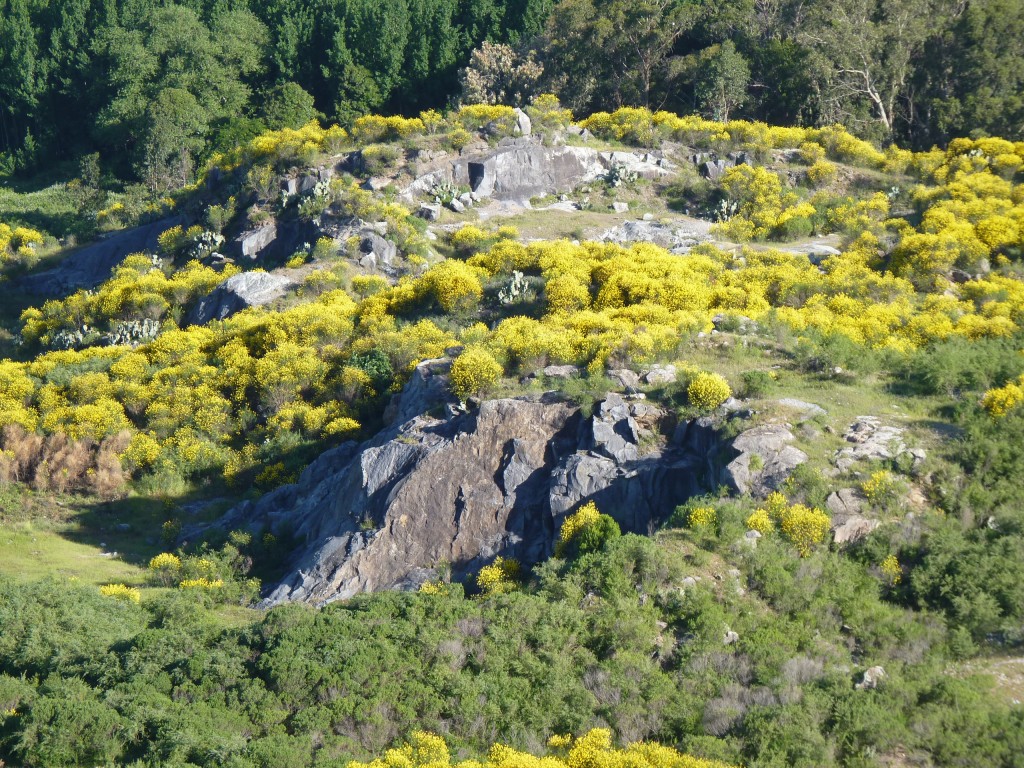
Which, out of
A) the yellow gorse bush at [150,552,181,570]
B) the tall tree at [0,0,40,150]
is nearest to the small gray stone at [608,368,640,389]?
the yellow gorse bush at [150,552,181,570]

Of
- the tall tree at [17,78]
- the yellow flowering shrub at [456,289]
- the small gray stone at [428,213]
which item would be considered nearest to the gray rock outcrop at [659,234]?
the small gray stone at [428,213]

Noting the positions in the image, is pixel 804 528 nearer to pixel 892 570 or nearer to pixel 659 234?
pixel 892 570

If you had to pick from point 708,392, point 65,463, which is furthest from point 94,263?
point 708,392

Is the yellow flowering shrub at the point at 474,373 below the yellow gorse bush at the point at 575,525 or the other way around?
the other way around

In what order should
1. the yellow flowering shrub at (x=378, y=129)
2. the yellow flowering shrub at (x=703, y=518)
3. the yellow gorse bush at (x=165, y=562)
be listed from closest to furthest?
the yellow flowering shrub at (x=703, y=518) → the yellow gorse bush at (x=165, y=562) → the yellow flowering shrub at (x=378, y=129)

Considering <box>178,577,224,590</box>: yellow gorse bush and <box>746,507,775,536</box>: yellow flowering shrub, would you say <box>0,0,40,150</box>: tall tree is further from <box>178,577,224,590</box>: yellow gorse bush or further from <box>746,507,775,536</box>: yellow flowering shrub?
<box>746,507,775,536</box>: yellow flowering shrub

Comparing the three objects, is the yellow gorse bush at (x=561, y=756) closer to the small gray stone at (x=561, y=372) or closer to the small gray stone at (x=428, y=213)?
the small gray stone at (x=561, y=372)
